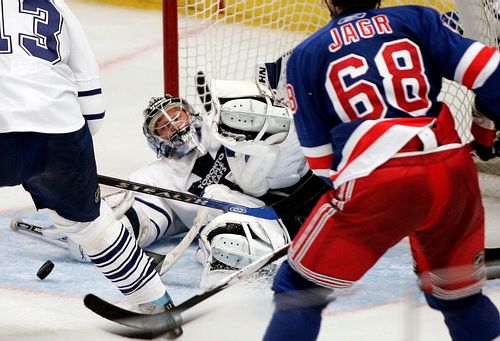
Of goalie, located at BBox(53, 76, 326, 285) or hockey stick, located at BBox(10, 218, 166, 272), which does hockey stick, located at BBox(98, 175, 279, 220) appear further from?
hockey stick, located at BBox(10, 218, 166, 272)

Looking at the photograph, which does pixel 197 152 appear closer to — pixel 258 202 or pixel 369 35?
pixel 258 202

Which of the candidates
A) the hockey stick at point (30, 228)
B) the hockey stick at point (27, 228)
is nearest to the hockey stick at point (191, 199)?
the hockey stick at point (30, 228)

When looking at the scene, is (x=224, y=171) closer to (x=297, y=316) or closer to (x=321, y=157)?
(x=321, y=157)

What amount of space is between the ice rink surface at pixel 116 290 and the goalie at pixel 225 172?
12 centimetres

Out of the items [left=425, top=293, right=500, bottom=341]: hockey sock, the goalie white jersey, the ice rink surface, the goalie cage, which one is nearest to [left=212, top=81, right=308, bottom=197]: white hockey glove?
the ice rink surface

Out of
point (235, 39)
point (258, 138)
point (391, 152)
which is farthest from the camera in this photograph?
point (235, 39)

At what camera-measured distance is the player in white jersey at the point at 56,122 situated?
243cm

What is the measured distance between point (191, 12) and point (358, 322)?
93.0 inches

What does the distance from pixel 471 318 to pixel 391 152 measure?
328 millimetres

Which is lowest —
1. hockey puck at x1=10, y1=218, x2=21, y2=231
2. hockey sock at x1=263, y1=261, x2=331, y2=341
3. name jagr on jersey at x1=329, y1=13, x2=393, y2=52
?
hockey puck at x1=10, y1=218, x2=21, y2=231

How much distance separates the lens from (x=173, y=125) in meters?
3.31

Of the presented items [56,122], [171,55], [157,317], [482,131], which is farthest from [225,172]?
[157,317]

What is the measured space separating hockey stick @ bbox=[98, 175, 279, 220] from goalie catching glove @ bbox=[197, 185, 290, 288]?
0.02 m

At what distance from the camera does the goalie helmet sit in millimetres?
3324
